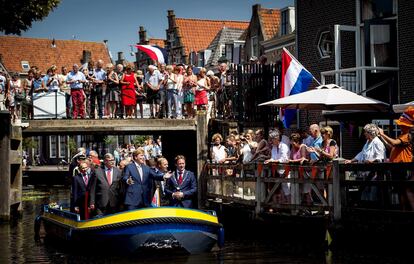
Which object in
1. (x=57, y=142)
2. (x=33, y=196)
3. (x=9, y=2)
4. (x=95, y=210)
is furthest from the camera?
(x=57, y=142)

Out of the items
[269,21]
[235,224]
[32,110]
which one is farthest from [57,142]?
[235,224]

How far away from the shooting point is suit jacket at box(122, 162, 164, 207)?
16766 millimetres

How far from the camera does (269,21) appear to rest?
51969 mm

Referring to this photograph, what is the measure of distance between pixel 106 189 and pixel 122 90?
882 cm

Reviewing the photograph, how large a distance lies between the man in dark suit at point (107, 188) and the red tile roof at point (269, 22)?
33788 millimetres

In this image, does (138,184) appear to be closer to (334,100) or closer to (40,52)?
(334,100)

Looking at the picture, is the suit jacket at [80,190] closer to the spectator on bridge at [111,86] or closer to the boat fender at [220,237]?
the boat fender at [220,237]

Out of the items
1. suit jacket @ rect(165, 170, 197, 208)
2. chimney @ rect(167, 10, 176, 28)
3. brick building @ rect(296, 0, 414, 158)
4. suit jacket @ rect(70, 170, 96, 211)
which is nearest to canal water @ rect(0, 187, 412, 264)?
suit jacket @ rect(70, 170, 96, 211)

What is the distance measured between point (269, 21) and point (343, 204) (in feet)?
120

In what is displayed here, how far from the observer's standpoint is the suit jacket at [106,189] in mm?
17266

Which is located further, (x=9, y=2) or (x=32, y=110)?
(x=32, y=110)

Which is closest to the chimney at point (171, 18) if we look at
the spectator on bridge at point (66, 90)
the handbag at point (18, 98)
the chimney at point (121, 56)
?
the chimney at point (121, 56)

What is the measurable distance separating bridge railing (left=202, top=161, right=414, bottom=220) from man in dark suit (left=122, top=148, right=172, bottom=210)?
2.69m

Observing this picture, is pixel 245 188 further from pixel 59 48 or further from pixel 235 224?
pixel 59 48
